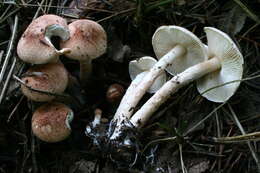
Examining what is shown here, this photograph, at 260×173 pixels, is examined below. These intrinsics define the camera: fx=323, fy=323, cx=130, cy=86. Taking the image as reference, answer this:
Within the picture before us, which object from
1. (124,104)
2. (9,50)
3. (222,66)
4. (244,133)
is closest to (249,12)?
(222,66)

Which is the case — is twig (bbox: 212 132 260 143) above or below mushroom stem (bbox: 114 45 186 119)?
below

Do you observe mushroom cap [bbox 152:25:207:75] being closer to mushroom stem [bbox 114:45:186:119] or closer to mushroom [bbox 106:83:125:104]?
mushroom stem [bbox 114:45:186:119]

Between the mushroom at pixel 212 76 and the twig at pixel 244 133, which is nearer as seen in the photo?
the twig at pixel 244 133

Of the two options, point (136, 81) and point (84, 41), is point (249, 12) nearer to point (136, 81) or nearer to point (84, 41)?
point (136, 81)

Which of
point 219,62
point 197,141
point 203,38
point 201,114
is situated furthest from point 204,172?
point 203,38

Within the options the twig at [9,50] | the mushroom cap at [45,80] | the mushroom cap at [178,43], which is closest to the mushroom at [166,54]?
the mushroom cap at [178,43]

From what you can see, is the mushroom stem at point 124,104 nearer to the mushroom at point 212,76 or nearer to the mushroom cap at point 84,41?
the mushroom at point 212,76

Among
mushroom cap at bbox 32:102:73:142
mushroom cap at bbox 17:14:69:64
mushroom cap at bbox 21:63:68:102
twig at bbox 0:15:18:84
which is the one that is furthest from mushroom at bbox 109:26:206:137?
twig at bbox 0:15:18:84
